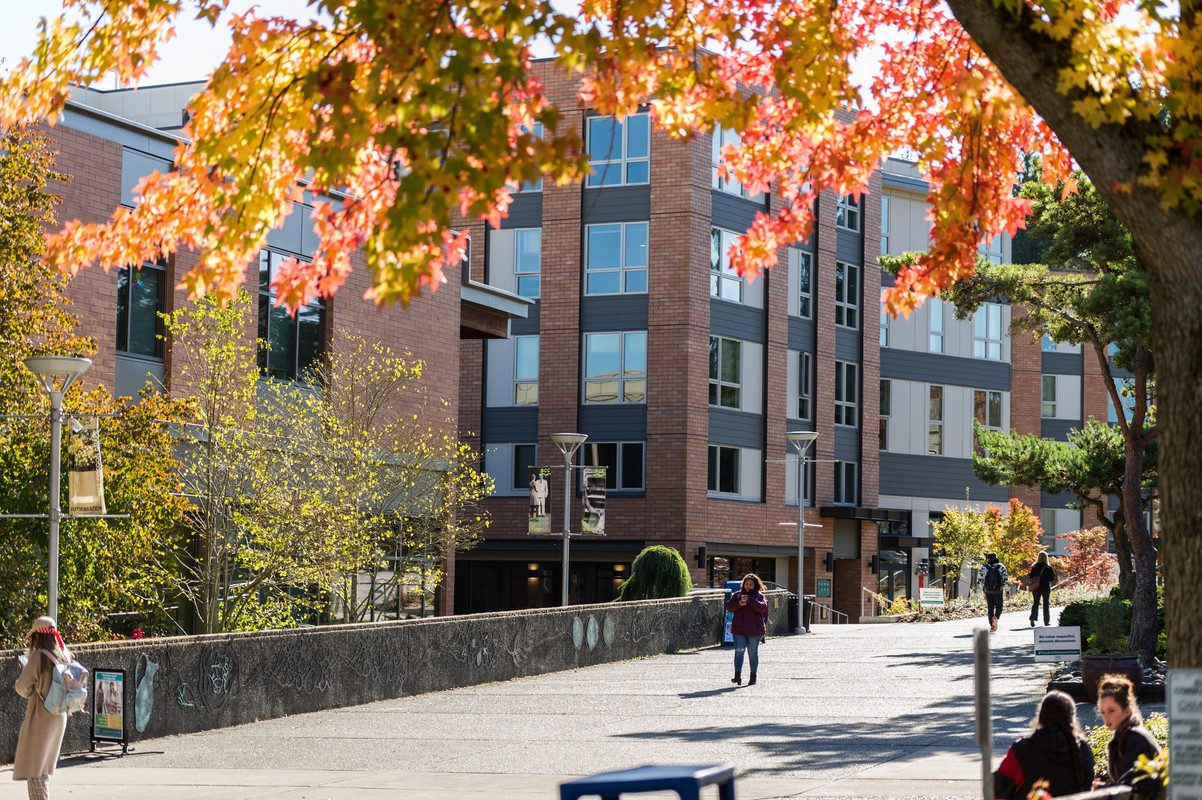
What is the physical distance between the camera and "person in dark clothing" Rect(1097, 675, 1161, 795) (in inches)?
315

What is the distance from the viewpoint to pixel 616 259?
40188 mm

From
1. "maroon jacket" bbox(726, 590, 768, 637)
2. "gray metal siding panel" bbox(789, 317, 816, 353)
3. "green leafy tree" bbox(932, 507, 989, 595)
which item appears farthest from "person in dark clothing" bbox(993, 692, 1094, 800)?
"green leafy tree" bbox(932, 507, 989, 595)

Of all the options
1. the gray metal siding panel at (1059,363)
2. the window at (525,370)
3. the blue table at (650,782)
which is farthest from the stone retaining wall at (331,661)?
the gray metal siding panel at (1059,363)

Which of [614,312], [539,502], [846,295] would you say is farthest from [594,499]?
[846,295]

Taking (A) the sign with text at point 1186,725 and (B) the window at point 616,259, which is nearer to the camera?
(A) the sign with text at point 1186,725

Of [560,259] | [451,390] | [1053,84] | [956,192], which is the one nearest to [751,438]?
[560,259]

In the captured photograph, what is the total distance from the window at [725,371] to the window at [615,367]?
191 centimetres

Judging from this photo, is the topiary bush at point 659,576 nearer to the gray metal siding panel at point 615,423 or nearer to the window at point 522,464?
the gray metal siding panel at point 615,423

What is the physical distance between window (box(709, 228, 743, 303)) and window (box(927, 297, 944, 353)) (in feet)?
40.1

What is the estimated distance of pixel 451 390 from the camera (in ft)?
99.8

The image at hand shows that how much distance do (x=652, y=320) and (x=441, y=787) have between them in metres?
28.2

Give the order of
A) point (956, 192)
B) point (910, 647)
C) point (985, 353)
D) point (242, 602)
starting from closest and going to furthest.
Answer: point (956, 192) < point (242, 602) < point (910, 647) < point (985, 353)

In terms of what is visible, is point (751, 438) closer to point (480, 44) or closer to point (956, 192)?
point (956, 192)

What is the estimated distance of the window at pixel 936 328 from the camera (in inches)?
1993
